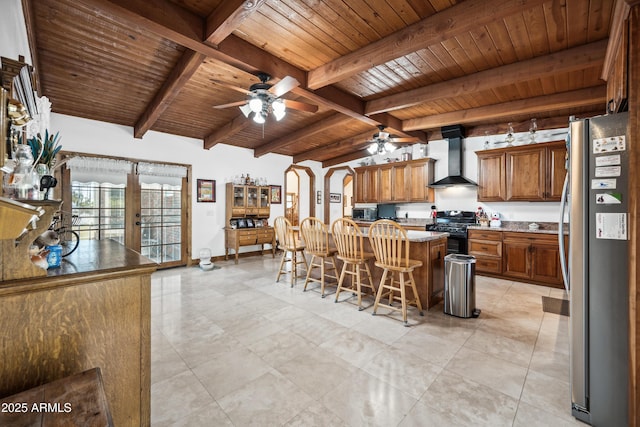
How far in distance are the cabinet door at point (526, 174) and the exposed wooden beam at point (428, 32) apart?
11.0 feet

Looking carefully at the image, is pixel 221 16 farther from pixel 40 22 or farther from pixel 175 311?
pixel 175 311

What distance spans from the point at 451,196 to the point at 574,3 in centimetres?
392

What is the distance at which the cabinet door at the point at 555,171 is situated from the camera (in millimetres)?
4484

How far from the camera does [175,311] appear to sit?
130 inches

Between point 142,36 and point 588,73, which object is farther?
point 588,73

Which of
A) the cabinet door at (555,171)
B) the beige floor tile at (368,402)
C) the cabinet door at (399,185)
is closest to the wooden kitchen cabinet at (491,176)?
the cabinet door at (555,171)

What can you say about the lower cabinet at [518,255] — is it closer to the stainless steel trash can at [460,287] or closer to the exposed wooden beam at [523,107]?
the exposed wooden beam at [523,107]

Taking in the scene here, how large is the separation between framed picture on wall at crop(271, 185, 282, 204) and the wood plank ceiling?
104 inches

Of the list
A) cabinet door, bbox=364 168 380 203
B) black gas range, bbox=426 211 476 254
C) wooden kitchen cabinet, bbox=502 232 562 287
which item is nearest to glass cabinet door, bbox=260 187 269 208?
cabinet door, bbox=364 168 380 203

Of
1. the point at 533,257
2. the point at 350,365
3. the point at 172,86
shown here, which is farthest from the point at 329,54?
the point at 533,257

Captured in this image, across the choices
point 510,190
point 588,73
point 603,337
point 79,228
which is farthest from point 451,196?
point 79,228

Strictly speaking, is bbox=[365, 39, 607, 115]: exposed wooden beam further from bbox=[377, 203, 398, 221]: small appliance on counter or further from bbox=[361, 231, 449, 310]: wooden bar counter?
bbox=[377, 203, 398, 221]: small appliance on counter

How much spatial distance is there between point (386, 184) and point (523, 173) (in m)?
2.66

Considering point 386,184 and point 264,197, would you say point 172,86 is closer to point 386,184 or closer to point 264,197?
point 264,197
